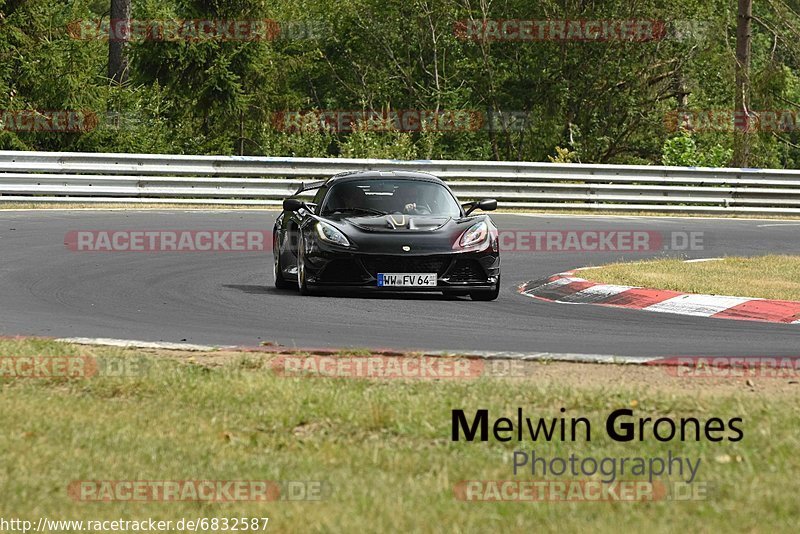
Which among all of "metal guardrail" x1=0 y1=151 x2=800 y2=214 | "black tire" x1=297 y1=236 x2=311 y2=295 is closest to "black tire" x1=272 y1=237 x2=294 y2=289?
"black tire" x1=297 y1=236 x2=311 y2=295

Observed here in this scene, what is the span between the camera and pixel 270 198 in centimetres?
2650

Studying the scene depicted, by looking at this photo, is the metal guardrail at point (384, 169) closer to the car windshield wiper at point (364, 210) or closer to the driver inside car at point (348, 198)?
the driver inside car at point (348, 198)

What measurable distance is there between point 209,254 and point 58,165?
351 inches

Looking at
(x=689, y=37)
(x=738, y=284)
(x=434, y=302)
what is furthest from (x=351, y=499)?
(x=689, y=37)

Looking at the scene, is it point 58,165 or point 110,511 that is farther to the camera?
point 58,165

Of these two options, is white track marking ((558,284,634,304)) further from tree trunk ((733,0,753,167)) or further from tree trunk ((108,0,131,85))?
tree trunk ((108,0,131,85))

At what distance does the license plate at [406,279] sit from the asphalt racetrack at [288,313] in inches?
6.3

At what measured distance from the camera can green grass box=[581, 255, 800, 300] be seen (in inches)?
525

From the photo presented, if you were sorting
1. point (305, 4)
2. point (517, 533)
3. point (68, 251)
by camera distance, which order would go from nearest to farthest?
point (517, 533) < point (68, 251) < point (305, 4)

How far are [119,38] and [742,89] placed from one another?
56.6 ft

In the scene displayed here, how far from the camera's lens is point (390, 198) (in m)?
14.1

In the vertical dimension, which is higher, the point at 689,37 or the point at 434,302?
the point at 689,37

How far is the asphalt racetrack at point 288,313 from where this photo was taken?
390 inches

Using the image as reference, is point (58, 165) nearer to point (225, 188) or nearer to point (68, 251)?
point (225, 188)
